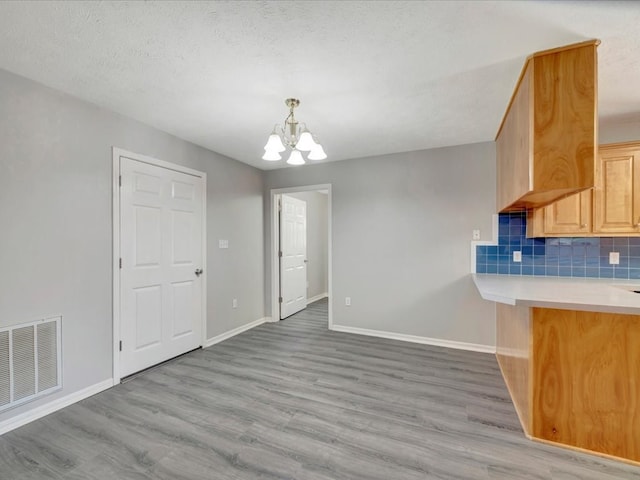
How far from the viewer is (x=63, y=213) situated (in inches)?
89.3

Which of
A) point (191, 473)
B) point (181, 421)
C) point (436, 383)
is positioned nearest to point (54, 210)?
point (181, 421)

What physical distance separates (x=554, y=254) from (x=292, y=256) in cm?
353

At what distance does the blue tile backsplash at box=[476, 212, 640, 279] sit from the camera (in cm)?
289

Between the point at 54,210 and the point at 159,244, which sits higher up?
the point at 54,210

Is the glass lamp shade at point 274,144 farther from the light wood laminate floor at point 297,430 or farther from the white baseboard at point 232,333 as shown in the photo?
the white baseboard at point 232,333

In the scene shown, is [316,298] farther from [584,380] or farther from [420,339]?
[584,380]

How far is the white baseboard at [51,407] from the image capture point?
6.47ft

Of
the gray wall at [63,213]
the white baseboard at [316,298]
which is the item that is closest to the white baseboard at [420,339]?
the white baseboard at [316,298]

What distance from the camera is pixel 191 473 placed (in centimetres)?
162

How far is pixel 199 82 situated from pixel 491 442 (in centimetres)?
310

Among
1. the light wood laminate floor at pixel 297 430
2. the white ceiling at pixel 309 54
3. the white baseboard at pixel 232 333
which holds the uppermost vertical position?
the white ceiling at pixel 309 54

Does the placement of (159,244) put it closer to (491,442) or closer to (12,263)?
(12,263)

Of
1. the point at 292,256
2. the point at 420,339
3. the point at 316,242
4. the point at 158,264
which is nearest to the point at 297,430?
the point at 158,264

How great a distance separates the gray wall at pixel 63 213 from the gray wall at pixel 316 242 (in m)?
3.43
